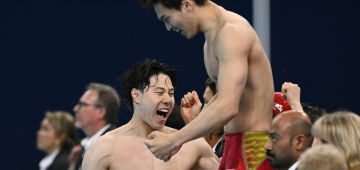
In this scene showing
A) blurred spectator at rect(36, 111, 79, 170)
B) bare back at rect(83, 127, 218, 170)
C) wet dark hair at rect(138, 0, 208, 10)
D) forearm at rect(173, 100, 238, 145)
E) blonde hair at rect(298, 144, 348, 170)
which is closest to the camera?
blonde hair at rect(298, 144, 348, 170)

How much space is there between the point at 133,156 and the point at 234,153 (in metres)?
0.83

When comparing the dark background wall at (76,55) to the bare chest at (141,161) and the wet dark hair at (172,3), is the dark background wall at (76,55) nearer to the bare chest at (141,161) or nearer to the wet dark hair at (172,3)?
the bare chest at (141,161)

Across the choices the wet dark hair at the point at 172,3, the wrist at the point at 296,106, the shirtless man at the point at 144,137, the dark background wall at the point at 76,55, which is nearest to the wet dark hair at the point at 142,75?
the shirtless man at the point at 144,137

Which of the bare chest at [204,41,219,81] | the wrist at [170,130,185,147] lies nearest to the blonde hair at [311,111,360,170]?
the bare chest at [204,41,219,81]

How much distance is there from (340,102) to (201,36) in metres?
1.54

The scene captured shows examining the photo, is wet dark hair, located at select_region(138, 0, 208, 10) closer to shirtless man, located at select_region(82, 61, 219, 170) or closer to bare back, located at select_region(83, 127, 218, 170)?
shirtless man, located at select_region(82, 61, 219, 170)

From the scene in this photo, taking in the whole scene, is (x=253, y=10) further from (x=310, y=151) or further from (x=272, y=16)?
(x=310, y=151)

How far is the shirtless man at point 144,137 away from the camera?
3363 mm

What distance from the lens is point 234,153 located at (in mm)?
2721

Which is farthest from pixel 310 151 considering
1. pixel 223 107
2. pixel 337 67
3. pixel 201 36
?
pixel 337 67

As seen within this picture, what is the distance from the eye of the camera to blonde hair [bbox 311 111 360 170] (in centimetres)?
250

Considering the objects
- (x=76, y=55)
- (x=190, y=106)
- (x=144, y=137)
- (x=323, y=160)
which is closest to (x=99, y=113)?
(x=190, y=106)

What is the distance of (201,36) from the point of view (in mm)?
6379

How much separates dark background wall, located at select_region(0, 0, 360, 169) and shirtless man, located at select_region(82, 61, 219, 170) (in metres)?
2.55
